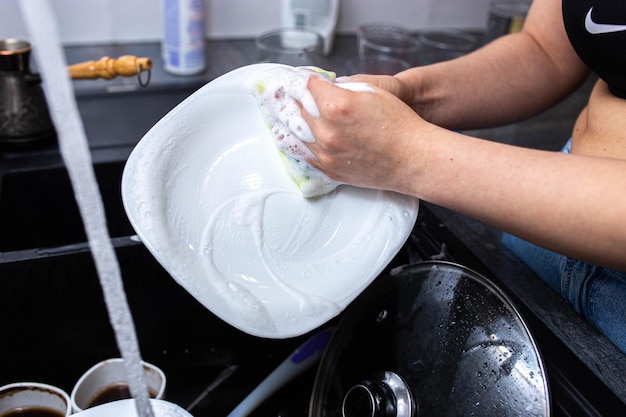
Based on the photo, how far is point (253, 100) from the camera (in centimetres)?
63

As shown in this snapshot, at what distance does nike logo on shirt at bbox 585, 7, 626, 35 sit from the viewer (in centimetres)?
61

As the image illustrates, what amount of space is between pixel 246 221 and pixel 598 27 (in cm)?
43

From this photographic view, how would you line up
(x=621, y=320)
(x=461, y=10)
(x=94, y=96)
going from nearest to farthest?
(x=621, y=320) → (x=94, y=96) → (x=461, y=10)

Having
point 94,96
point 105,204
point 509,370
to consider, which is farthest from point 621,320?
point 94,96

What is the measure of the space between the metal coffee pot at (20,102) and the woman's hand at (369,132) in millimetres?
560

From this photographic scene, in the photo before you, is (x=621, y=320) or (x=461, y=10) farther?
(x=461, y=10)

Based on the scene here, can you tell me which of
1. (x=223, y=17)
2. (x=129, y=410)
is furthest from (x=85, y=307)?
(x=223, y=17)

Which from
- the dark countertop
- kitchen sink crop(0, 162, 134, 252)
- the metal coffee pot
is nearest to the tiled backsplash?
the dark countertop

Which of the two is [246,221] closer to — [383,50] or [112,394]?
[112,394]

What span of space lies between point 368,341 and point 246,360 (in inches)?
8.7

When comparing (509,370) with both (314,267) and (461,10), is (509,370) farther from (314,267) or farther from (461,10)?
(461,10)

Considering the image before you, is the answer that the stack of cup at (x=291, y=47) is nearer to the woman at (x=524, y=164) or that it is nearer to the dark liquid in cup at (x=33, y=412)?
the woman at (x=524, y=164)

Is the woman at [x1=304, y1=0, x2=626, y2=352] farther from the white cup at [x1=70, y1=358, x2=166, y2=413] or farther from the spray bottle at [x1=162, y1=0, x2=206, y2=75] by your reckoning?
the spray bottle at [x1=162, y1=0, x2=206, y2=75]

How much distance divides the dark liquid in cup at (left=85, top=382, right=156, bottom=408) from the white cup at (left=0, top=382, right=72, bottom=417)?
38mm
